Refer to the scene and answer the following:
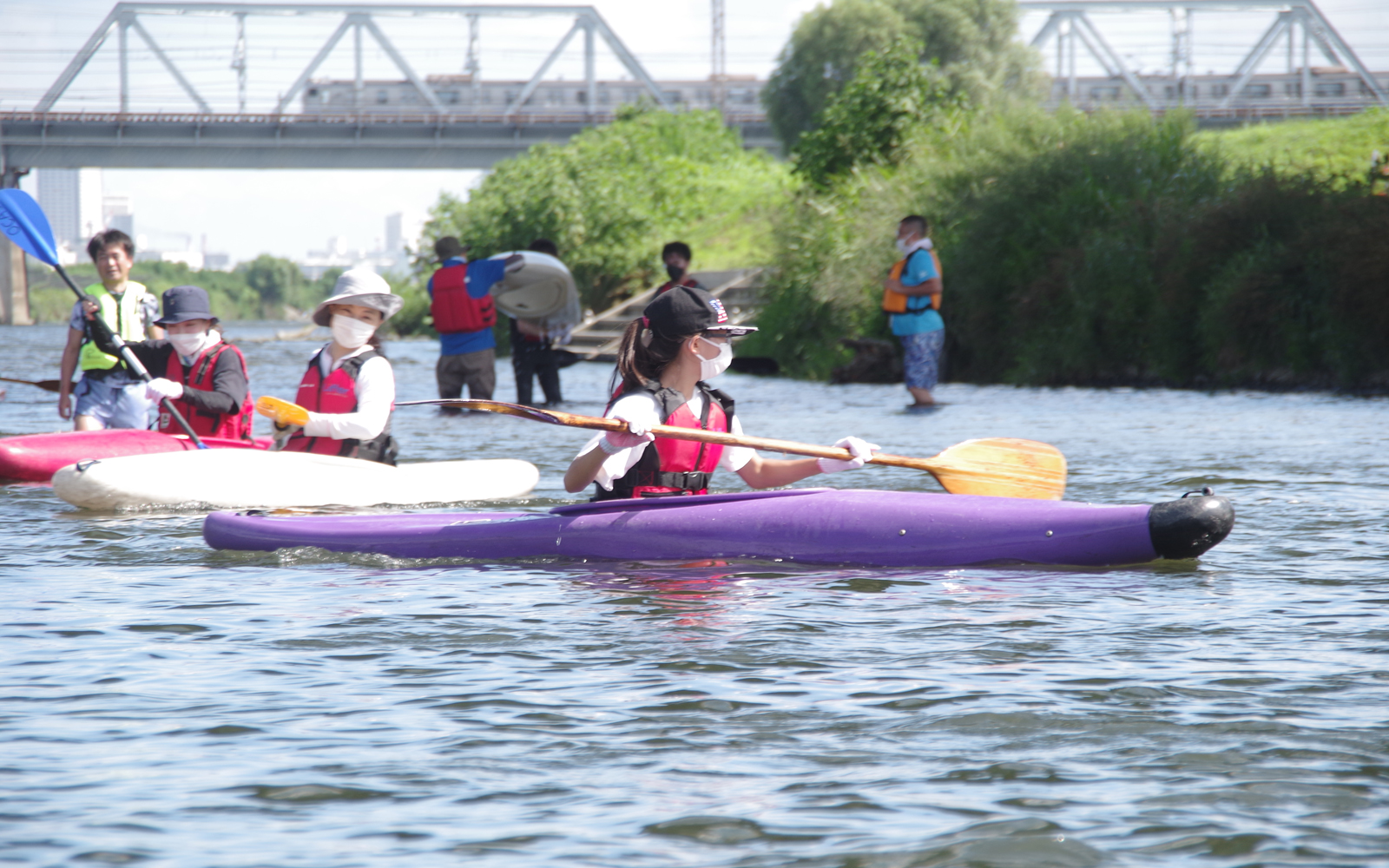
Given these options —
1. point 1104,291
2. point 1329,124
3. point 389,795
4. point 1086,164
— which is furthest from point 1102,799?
point 1329,124

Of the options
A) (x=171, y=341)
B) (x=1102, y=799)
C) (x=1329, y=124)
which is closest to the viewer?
(x=1102, y=799)

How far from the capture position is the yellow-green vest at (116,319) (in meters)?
7.93

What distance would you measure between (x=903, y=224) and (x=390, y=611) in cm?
908

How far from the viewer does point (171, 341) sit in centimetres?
723

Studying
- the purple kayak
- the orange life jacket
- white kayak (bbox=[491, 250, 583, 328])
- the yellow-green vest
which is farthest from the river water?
the orange life jacket

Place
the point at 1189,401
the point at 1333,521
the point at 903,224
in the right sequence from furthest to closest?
1. the point at 1189,401
2. the point at 903,224
3. the point at 1333,521

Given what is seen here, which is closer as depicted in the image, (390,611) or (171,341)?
(390,611)

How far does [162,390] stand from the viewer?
263 inches

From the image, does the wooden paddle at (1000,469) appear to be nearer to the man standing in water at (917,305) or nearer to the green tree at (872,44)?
the man standing in water at (917,305)

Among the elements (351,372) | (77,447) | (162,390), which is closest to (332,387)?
(351,372)

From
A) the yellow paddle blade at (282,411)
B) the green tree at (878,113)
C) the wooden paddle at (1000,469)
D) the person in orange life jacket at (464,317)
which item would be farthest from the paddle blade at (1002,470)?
the green tree at (878,113)

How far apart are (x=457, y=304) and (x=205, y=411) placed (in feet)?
16.1

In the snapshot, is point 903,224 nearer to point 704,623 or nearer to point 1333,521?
point 1333,521

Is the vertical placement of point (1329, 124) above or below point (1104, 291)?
above
